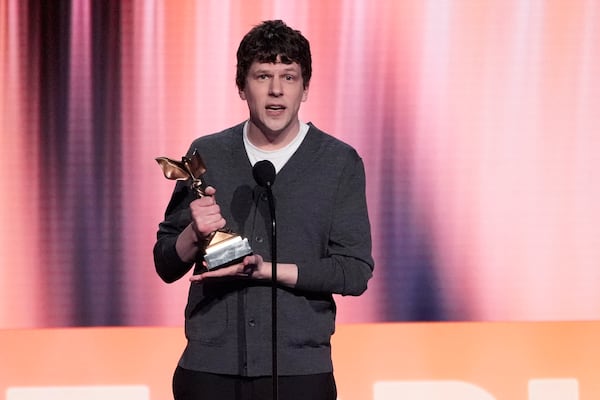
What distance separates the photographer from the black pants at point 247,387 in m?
1.78

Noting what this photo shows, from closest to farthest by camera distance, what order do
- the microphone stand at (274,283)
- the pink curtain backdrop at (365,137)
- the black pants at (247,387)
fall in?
the microphone stand at (274,283)
the black pants at (247,387)
the pink curtain backdrop at (365,137)

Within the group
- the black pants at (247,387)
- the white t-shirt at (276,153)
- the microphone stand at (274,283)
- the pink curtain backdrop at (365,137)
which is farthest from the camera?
the pink curtain backdrop at (365,137)

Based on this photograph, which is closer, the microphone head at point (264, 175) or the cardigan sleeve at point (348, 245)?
the microphone head at point (264, 175)

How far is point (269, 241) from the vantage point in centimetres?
184

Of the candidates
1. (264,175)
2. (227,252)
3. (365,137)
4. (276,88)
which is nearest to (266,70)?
(276,88)

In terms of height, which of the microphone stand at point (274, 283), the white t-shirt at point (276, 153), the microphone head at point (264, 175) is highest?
the white t-shirt at point (276, 153)

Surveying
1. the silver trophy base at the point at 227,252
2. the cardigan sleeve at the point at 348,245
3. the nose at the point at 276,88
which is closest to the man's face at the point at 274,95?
the nose at the point at 276,88

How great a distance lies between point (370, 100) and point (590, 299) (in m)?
0.90

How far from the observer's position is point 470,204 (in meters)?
3.03

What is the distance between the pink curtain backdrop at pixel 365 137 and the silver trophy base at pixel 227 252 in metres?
1.32

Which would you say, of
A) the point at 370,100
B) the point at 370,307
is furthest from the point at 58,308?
the point at 370,100

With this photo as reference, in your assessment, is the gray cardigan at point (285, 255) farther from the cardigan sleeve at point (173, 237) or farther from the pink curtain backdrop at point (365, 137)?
the pink curtain backdrop at point (365, 137)

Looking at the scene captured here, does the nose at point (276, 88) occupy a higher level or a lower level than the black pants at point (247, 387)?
higher

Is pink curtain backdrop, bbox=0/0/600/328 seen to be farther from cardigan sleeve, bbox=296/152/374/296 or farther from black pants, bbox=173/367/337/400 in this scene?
black pants, bbox=173/367/337/400
